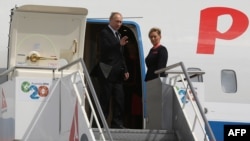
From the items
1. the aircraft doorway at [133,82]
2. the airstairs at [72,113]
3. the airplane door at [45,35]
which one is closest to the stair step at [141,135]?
the airstairs at [72,113]

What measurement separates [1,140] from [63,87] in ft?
4.35

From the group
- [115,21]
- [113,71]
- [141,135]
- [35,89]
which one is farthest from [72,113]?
[115,21]

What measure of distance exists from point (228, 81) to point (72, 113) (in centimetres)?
451

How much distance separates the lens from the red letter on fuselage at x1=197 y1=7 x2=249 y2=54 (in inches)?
523

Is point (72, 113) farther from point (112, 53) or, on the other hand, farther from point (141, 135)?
point (112, 53)

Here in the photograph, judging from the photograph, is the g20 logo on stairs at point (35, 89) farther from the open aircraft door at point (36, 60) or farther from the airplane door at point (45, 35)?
the airplane door at point (45, 35)

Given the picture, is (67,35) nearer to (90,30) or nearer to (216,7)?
(90,30)

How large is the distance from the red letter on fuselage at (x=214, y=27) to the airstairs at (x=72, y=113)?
2.84 meters

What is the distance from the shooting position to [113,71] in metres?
10.6

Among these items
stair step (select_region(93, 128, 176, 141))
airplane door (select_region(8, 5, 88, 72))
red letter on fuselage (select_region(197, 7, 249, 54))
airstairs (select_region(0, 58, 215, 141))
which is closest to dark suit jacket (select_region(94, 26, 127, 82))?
airplane door (select_region(8, 5, 88, 72))

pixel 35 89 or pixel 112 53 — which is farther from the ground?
pixel 112 53

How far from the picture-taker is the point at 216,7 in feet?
44.4

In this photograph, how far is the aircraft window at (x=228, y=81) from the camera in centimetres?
1334

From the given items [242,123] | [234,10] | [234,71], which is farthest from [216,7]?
[242,123]
